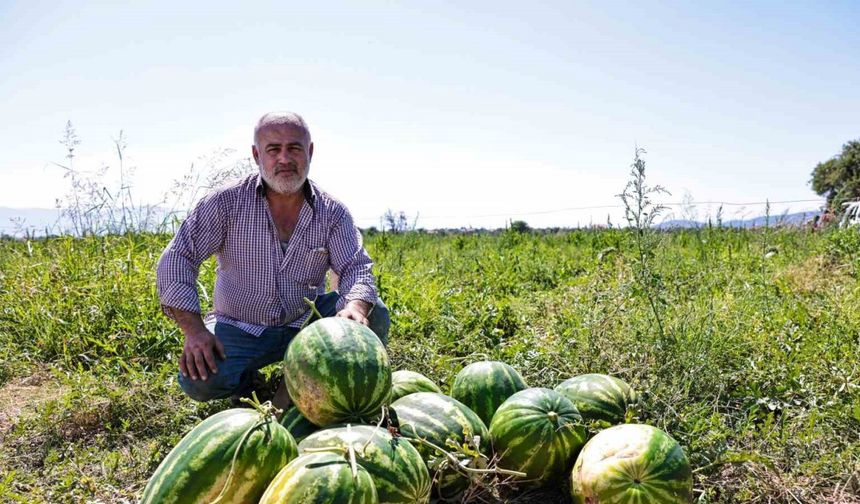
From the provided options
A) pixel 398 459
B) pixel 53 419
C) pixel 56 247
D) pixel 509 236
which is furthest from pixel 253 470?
pixel 509 236

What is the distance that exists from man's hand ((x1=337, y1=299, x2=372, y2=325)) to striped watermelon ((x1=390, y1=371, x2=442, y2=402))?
313 millimetres

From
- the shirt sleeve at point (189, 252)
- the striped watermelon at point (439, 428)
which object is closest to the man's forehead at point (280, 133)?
the shirt sleeve at point (189, 252)

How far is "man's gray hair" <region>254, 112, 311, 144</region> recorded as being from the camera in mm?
3648

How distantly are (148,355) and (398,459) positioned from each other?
311cm

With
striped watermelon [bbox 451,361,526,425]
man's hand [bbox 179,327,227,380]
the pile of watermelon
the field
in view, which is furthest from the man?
the pile of watermelon

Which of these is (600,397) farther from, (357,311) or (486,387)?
(357,311)

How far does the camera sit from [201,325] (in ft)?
11.1

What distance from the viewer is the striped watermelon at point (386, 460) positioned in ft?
6.95

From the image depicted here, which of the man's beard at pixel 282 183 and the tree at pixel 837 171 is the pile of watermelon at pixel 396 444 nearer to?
the man's beard at pixel 282 183

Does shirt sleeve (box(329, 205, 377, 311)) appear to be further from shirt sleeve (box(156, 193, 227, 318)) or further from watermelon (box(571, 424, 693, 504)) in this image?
watermelon (box(571, 424, 693, 504))

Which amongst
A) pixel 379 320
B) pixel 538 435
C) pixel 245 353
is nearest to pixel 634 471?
pixel 538 435

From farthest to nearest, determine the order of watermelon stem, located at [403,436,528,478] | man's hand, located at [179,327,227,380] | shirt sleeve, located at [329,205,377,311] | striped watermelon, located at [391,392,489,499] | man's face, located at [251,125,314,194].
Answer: man's face, located at [251,125,314,194]
shirt sleeve, located at [329,205,377,311]
man's hand, located at [179,327,227,380]
striped watermelon, located at [391,392,489,499]
watermelon stem, located at [403,436,528,478]

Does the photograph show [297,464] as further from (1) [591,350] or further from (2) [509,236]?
(2) [509,236]

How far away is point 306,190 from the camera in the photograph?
3.88 m
